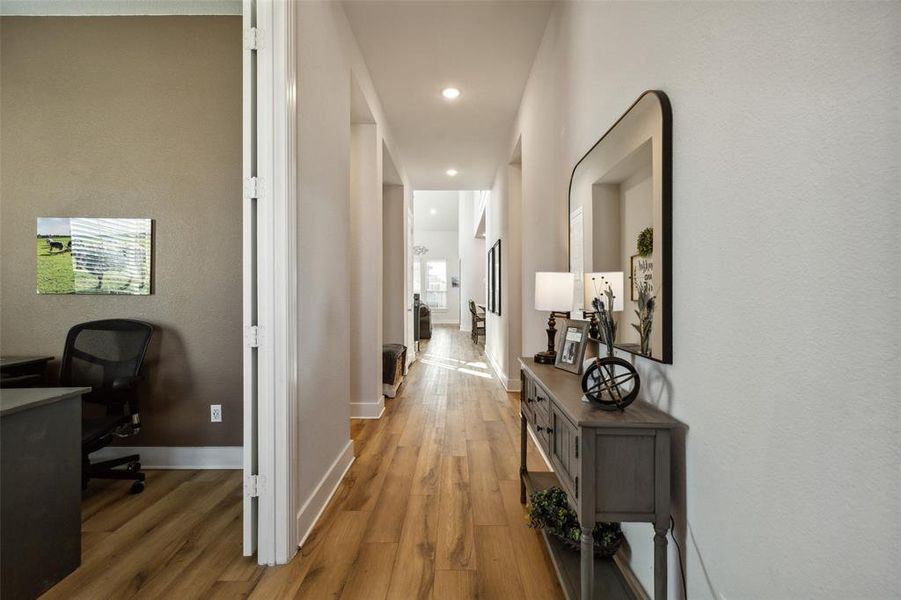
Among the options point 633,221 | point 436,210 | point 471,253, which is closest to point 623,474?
point 633,221

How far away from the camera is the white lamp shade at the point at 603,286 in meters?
1.62

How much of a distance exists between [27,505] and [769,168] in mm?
2506

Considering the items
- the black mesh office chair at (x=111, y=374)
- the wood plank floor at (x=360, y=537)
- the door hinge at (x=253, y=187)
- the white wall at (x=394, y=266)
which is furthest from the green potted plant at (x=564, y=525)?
the white wall at (x=394, y=266)

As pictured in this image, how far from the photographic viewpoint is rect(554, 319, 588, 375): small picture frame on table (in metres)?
1.85

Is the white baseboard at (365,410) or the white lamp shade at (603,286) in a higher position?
the white lamp shade at (603,286)

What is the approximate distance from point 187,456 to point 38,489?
52.4 inches

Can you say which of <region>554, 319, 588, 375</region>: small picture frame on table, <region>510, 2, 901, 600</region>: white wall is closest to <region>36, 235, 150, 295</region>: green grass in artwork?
<region>554, 319, 588, 375</region>: small picture frame on table

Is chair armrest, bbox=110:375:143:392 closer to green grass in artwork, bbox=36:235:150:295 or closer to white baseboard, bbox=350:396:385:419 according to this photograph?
green grass in artwork, bbox=36:235:150:295

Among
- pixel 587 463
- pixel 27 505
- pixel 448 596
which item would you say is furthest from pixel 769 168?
pixel 27 505

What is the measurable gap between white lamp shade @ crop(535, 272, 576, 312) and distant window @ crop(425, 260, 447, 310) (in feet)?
41.7

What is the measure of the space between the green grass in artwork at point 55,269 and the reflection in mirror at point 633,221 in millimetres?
3315

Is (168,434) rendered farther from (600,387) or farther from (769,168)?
(769,168)

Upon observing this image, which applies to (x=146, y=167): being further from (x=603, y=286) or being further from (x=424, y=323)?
(x=424, y=323)

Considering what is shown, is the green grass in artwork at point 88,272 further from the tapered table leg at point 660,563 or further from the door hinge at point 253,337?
the tapered table leg at point 660,563
